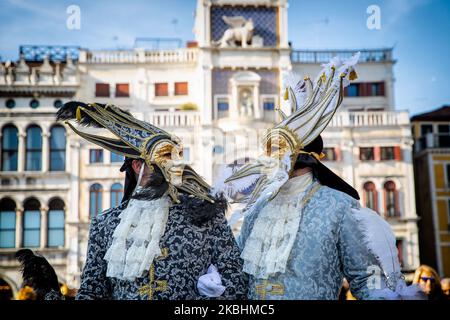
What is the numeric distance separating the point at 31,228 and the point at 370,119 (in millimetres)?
11793

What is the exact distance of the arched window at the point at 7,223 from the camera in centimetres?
1889

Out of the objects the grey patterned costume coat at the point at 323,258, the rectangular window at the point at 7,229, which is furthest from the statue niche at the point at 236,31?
the grey patterned costume coat at the point at 323,258

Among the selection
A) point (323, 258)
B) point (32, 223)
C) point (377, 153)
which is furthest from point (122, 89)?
point (323, 258)

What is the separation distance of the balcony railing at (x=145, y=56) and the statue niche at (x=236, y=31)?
134 centimetres

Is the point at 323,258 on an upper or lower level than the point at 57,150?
lower

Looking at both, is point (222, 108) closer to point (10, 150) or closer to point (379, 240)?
point (10, 150)

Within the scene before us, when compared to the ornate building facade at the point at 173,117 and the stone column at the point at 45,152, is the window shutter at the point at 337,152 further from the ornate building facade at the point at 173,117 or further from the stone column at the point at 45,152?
the stone column at the point at 45,152

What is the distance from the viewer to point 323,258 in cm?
354

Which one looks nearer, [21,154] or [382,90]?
[21,154]

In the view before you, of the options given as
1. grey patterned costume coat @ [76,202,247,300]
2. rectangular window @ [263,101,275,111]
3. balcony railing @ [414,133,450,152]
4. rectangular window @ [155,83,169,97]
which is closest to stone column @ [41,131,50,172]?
rectangular window @ [155,83,169,97]

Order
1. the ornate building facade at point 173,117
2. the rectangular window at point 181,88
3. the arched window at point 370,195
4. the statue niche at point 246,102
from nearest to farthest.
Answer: the ornate building facade at point 173,117
the statue niche at point 246,102
the arched window at point 370,195
the rectangular window at point 181,88

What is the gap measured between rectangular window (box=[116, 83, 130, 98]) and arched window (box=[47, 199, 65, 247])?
4.28m

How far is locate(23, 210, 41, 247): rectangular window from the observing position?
19188 millimetres

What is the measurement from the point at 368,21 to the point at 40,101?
17.5m
